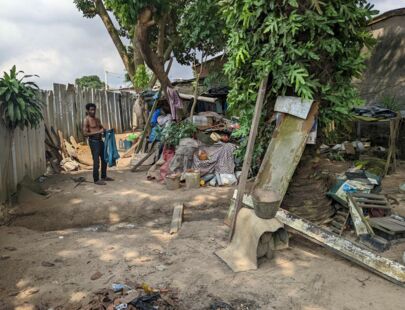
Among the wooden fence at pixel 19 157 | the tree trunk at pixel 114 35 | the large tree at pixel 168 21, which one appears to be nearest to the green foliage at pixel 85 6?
the tree trunk at pixel 114 35

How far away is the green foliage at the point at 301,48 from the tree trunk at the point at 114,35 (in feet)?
40.1

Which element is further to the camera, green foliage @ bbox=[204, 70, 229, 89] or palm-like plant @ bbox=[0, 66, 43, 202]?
green foliage @ bbox=[204, 70, 229, 89]

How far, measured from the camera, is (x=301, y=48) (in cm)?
454

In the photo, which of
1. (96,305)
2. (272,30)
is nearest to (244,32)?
(272,30)

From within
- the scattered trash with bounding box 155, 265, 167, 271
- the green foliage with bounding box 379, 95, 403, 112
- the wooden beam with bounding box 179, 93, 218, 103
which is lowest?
the scattered trash with bounding box 155, 265, 167, 271

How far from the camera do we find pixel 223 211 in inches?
244

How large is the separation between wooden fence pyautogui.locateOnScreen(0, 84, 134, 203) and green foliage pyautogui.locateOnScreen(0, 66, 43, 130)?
0.23 meters

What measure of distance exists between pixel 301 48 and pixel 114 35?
1350cm

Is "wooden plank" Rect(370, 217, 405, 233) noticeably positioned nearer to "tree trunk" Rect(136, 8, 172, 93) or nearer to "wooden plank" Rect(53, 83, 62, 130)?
"tree trunk" Rect(136, 8, 172, 93)

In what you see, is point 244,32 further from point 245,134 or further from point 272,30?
point 245,134

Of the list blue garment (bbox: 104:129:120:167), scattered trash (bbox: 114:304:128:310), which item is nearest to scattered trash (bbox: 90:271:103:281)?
scattered trash (bbox: 114:304:128:310)

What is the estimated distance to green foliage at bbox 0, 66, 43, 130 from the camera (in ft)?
19.8

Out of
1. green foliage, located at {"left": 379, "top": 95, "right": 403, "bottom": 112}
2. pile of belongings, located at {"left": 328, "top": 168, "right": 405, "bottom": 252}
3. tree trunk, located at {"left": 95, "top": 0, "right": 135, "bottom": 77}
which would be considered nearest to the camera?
pile of belongings, located at {"left": 328, "top": 168, "right": 405, "bottom": 252}

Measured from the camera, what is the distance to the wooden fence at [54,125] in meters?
6.24
